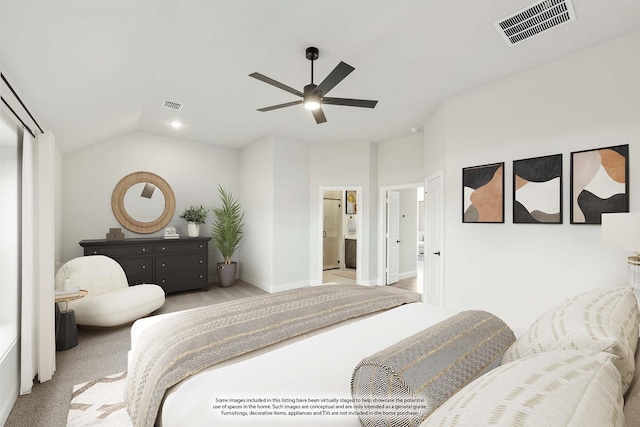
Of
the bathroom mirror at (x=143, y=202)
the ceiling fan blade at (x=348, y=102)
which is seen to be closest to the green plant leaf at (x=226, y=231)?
the bathroom mirror at (x=143, y=202)

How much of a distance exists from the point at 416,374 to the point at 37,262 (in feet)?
9.30

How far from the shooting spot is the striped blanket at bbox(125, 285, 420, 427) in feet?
4.22

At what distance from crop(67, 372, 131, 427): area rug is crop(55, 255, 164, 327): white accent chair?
1125 mm

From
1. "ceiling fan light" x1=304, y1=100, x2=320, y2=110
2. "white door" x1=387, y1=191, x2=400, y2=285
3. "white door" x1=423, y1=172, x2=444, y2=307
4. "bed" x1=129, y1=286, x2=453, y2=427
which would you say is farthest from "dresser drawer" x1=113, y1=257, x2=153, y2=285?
"white door" x1=423, y1=172, x2=444, y2=307

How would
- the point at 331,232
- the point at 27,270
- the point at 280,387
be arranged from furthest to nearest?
the point at 331,232 < the point at 27,270 < the point at 280,387

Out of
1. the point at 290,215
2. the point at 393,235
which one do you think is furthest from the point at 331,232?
the point at 290,215

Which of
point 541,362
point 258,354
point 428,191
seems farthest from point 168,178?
point 541,362

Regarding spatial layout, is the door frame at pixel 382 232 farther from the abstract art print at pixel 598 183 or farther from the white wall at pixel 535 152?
the abstract art print at pixel 598 183

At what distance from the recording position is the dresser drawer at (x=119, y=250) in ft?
13.9

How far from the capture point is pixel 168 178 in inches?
217

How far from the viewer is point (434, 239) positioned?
416 centimetres

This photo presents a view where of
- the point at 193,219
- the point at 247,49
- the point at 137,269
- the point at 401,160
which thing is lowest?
the point at 137,269

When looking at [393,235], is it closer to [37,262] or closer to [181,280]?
[181,280]

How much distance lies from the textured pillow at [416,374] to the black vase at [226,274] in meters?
4.90
